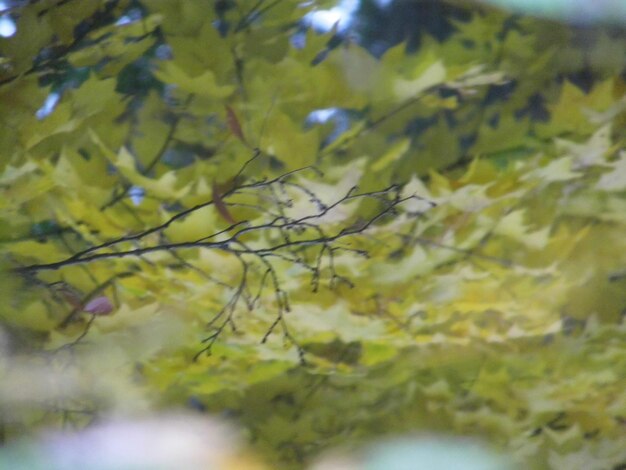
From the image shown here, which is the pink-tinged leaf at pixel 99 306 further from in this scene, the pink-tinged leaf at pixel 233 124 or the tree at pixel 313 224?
the pink-tinged leaf at pixel 233 124

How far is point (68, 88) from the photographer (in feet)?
1.15

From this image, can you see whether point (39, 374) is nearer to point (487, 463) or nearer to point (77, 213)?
point (77, 213)

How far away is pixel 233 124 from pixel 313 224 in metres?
0.08

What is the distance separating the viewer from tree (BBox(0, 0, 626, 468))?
36cm

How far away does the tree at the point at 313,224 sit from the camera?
1.20 ft

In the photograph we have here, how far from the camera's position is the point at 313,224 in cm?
38

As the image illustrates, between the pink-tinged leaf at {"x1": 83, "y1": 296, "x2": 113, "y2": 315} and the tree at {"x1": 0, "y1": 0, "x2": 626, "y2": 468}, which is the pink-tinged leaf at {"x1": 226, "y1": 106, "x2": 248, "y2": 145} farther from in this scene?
the pink-tinged leaf at {"x1": 83, "y1": 296, "x2": 113, "y2": 315}

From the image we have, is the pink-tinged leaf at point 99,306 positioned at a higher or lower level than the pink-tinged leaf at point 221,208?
lower

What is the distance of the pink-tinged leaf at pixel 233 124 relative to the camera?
37cm

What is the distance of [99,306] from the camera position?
1.24 ft

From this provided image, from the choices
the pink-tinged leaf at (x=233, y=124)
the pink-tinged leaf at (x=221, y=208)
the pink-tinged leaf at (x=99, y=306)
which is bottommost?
the pink-tinged leaf at (x=99, y=306)

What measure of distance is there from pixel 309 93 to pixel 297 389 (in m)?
0.19

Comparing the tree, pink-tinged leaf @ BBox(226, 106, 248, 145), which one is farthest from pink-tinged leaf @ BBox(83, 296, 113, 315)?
pink-tinged leaf @ BBox(226, 106, 248, 145)

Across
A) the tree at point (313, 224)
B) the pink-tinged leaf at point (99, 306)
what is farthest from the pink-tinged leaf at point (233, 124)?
the pink-tinged leaf at point (99, 306)
